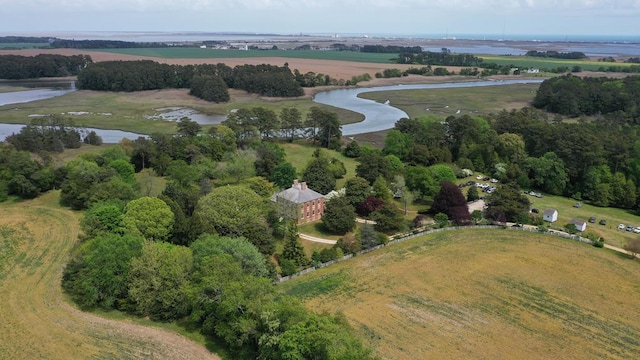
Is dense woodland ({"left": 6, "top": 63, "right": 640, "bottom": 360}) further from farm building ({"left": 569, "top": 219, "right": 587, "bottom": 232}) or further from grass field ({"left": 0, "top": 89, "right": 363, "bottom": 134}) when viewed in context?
grass field ({"left": 0, "top": 89, "right": 363, "bottom": 134})

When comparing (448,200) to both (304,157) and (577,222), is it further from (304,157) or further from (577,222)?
(304,157)

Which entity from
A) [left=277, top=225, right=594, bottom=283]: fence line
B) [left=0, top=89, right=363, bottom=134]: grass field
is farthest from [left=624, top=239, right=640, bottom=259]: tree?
[left=0, top=89, right=363, bottom=134]: grass field

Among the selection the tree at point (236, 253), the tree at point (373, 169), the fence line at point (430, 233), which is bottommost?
the fence line at point (430, 233)

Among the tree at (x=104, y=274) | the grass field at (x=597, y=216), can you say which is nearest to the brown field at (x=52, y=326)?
the tree at (x=104, y=274)

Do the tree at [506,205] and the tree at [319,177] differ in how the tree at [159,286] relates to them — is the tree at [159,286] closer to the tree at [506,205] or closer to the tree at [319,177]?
the tree at [319,177]

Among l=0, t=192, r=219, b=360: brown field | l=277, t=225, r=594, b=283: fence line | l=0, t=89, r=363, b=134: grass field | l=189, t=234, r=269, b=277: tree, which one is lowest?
l=0, t=192, r=219, b=360: brown field

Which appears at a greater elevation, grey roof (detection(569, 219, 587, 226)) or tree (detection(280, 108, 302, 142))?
tree (detection(280, 108, 302, 142))
